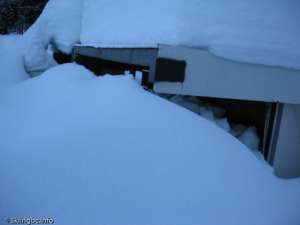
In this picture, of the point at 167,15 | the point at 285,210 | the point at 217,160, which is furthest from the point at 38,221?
the point at 167,15

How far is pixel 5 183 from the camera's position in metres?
1.90

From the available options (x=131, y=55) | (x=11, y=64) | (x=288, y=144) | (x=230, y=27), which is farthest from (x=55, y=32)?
(x=288, y=144)

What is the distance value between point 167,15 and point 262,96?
1.14m

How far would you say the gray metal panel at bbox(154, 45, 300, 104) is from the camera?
107 inches

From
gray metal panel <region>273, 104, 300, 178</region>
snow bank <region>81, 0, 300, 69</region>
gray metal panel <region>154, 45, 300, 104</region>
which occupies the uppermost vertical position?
snow bank <region>81, 0, 300, 69</region>

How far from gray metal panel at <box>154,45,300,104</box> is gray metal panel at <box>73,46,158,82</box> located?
14 cm

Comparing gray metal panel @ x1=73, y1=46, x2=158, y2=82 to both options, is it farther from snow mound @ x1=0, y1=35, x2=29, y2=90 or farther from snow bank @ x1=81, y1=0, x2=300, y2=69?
snow mound @ x1=0, y1=35, x2=29, y2=90

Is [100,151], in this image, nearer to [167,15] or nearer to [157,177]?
[157,177]

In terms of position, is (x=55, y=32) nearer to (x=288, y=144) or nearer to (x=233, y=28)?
(x=233, y=28)

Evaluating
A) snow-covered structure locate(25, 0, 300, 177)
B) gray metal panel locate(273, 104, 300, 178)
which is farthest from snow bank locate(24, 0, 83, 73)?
gray metal panel locate(273, 104, 300, 178)

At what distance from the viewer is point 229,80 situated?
2.87 metres

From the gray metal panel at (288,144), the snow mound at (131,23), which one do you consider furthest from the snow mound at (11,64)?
the gray metal panel at (288,144)

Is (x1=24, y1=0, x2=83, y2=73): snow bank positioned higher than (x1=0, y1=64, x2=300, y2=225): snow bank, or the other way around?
(x1=24, y1=0, x2=83, y2=73): snow bank

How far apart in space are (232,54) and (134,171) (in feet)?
4.80
